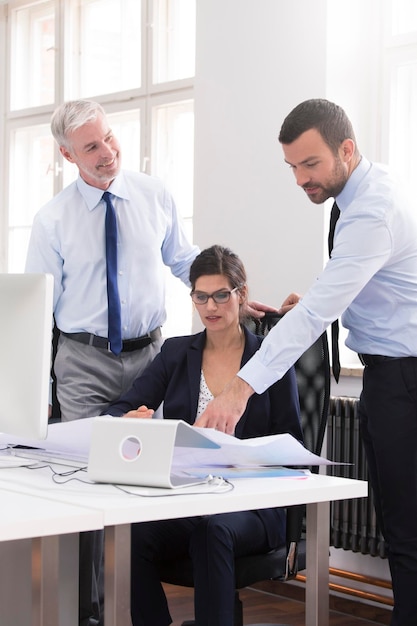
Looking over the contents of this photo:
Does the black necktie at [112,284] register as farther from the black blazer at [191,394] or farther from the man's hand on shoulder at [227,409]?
the man's hand on shoulder at [227,409]

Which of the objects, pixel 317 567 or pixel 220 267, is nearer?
pixel 317 567

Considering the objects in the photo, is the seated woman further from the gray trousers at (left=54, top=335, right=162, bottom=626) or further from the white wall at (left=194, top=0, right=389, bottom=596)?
the white wall at (left=194, top=0, right=389, bottom=596)

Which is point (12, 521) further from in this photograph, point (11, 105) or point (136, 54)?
point (11, 105)

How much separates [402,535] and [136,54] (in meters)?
3.41

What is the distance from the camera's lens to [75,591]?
2084mm

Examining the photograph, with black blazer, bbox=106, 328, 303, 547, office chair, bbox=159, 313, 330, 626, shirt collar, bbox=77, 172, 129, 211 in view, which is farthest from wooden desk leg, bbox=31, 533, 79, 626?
shirt collar, bbox=77, 172, 129, 211

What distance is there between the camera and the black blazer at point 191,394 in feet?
8.39

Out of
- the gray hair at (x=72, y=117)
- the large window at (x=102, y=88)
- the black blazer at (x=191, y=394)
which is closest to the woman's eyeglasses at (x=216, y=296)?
the black blazer at (x=191, y=394)

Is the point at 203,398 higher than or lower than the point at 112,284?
lower

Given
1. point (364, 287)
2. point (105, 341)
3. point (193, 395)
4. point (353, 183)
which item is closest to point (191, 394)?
point (193, 395)

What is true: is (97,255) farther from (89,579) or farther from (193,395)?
(89,579)

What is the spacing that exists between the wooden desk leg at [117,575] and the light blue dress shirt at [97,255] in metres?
1.40

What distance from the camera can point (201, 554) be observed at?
2207 millimetres

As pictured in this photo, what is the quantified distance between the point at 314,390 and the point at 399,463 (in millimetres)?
314
